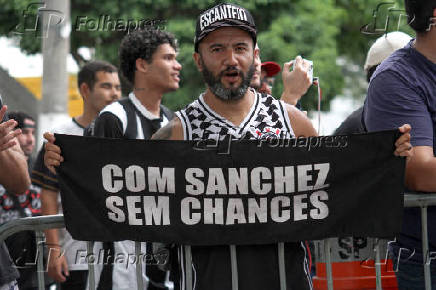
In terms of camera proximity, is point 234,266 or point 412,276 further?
point 412,276

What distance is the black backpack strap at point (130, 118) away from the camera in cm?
478

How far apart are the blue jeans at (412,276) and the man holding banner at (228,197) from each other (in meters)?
0.23

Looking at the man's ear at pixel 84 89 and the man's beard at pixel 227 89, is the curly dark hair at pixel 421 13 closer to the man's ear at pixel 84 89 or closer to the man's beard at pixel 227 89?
the man's beard at pixel 227 89

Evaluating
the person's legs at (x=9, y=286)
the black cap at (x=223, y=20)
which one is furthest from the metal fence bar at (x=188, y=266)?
the black cap at (x=223, y=20)

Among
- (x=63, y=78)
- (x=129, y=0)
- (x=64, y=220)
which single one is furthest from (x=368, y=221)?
(x=129, y=0)

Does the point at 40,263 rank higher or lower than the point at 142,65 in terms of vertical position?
lower

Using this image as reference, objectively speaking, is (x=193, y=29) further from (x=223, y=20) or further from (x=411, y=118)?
(x=411, y=118)

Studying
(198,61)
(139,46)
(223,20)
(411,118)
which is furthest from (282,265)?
(139,46)

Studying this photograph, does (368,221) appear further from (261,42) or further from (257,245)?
(261,42)

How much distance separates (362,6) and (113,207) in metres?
17.2

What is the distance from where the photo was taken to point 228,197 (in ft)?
11.8

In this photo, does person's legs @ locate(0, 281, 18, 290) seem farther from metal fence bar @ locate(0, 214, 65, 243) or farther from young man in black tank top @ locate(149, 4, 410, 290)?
young man in black tank top @ locate(149, 4, 410, 290)

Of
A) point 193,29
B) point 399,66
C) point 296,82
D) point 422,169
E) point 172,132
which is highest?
point 193,29

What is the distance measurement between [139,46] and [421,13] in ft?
7.54
